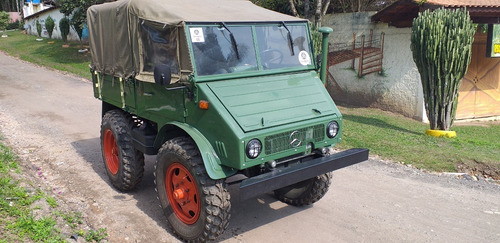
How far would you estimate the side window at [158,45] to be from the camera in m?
4.94

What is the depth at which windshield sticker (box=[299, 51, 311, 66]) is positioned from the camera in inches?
218

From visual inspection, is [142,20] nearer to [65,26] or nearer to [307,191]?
→ [307,191]

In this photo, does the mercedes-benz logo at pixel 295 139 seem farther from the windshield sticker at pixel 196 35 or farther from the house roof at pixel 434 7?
the house roof at pixel 434 7

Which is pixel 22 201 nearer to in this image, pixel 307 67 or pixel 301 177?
pixel 301 177

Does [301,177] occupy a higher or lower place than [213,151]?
lower

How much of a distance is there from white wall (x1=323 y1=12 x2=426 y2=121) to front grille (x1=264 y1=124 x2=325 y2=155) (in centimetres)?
925

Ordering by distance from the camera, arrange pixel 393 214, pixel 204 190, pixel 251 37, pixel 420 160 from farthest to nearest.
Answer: pixel 420 160
pixel 393 214
pixel 251 37
pixel 204 190

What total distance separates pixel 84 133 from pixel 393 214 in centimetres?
665

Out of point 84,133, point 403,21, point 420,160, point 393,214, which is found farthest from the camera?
point 403,21

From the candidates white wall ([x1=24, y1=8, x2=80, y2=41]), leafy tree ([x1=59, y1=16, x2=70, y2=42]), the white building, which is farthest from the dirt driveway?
the white building

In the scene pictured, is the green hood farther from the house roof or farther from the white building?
the white building

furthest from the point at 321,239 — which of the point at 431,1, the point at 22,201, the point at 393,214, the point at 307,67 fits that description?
the point at 431,1

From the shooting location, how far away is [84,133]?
9.38 metres

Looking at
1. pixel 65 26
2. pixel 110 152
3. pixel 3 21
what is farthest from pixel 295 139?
pixel 3 21
